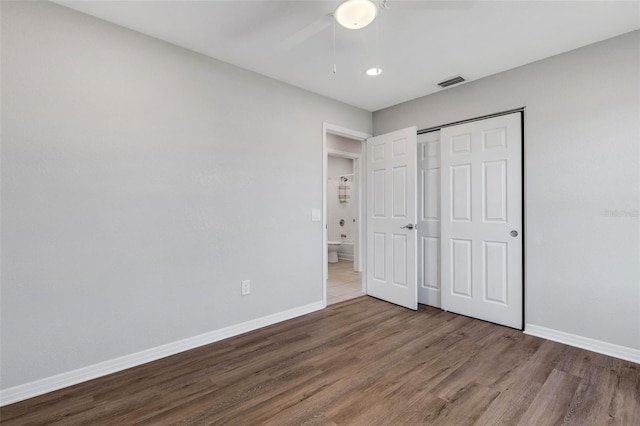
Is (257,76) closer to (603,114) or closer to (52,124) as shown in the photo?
(52,124)

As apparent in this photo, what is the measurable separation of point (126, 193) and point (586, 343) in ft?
12.6

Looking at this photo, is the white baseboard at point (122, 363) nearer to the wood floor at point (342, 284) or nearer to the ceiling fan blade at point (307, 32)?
the wood floor at point (342, 284)

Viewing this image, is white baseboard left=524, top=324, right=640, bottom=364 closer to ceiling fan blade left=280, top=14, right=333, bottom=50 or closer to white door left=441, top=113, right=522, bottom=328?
white door left=441, top=113, right=522, bottom=328

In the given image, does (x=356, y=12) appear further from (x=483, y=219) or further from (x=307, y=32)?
(x=483, y=219)

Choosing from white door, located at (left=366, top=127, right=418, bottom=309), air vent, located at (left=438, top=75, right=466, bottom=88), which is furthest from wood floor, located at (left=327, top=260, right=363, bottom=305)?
air vent, located at (left=438, top=75, right=466, bottom=88)

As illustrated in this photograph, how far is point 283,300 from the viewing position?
123 inches

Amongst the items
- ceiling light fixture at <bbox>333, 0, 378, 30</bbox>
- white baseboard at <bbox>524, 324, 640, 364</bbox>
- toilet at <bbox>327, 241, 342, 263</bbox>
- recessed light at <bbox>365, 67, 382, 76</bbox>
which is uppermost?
recessed light at <bbox>365, 67, 382, 76</bbox>

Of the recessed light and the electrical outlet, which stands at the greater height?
the recessed light

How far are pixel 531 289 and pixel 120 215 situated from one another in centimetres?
355

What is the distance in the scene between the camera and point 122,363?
84.4 inches

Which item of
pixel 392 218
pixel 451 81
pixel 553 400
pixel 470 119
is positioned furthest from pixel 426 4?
pixel 553 400

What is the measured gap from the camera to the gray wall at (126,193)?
6.00 feet

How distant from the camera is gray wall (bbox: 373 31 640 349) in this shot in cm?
227

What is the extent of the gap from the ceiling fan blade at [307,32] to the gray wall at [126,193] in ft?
2.08
